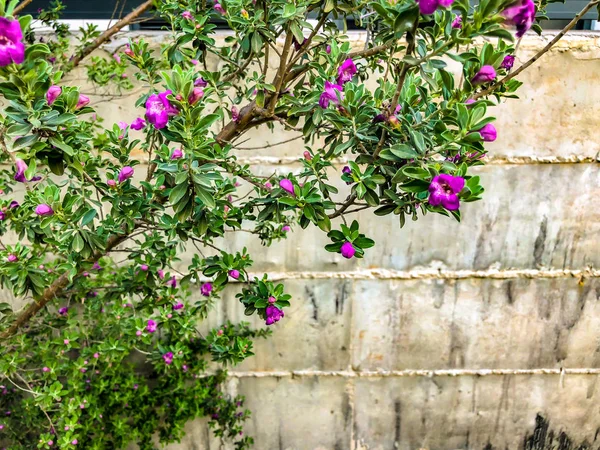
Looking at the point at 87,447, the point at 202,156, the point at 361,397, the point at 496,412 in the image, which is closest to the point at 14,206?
the point at 202,156

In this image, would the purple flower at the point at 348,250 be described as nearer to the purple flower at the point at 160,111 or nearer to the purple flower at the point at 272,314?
the purple flower at the point at 272,314

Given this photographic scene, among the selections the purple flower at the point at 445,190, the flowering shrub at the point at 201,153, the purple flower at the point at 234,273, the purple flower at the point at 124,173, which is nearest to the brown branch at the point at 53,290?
the flowering shrub at the point at 201,153

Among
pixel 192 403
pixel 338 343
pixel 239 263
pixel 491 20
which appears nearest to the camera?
pixel 491 20

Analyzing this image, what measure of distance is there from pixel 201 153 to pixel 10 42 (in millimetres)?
421

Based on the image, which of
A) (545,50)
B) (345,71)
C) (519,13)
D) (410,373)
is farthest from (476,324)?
(519,13)

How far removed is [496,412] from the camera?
281 centimetres

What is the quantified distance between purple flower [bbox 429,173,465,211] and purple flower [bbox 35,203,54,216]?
973 millimetres

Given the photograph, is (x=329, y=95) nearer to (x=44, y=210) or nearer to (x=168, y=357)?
(x=44, y=210)

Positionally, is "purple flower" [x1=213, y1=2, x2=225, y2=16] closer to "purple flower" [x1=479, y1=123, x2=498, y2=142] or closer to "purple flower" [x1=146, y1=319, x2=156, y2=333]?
"purple flower" [x1=479, y1=123, x2=498, y2=142]

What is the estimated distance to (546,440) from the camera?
9.37ft

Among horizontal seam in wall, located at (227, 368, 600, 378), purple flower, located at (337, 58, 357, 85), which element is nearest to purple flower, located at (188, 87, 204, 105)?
purple flower, located at (337, 58, 357, 85)

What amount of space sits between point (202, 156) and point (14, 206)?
871 mm

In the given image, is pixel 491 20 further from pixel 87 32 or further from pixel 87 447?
pixel 87 447

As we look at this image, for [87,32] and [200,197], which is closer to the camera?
[200,197]
